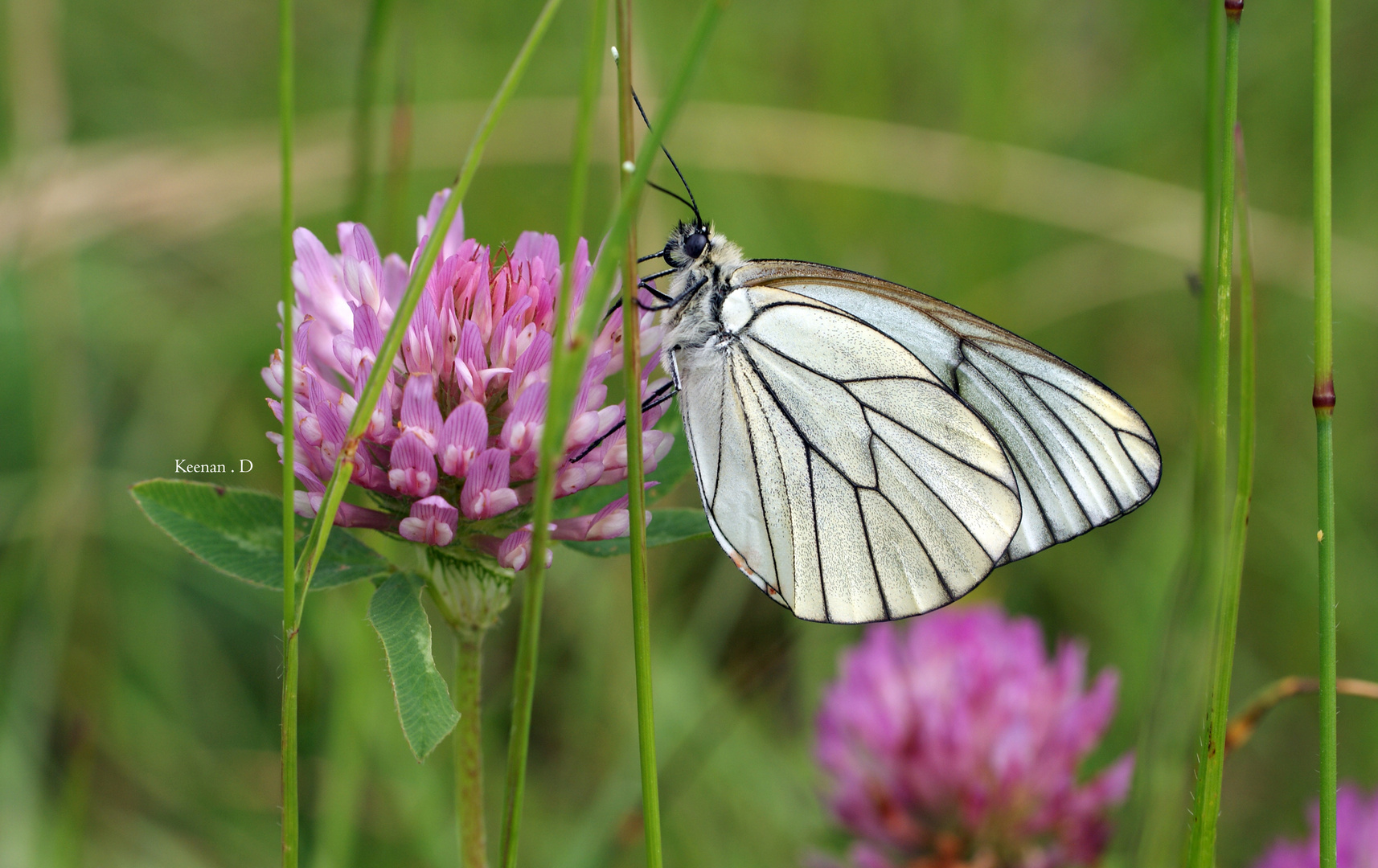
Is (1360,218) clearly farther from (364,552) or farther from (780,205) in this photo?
(364,552)

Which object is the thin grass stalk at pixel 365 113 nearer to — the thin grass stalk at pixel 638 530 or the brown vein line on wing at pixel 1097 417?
the thin grass stalk at pixel 638 530

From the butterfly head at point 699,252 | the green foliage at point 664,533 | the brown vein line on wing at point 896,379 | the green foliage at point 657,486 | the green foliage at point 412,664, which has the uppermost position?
the butterfly head at point 699,252

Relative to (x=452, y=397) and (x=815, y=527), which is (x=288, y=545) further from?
(x=815, y=527)

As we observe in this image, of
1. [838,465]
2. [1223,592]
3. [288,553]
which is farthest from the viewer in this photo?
[838,465]

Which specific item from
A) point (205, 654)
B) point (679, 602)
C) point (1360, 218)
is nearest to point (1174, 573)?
point (679, 602)

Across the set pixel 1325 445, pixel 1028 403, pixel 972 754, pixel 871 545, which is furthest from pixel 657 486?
pixel 972 754

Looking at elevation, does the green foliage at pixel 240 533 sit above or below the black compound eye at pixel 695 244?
below

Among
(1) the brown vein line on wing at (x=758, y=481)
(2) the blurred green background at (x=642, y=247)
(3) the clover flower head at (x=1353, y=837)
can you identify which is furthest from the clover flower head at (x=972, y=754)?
(1) the brown vein line on wing at (x=758, y=481)
